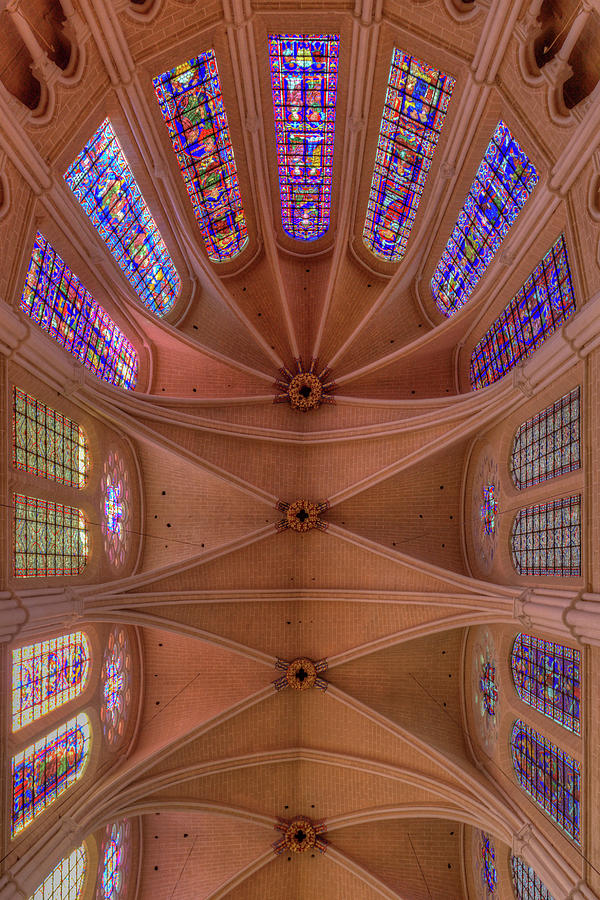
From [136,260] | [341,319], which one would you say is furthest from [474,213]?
[136,260]

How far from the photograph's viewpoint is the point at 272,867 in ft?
56.8

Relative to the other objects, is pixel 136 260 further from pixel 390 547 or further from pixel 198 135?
pixel 390 547

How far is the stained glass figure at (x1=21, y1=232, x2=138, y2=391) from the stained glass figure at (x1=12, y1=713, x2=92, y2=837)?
8.29 metres

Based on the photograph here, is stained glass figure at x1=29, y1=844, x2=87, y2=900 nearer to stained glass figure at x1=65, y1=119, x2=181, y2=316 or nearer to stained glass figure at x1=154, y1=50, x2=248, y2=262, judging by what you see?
stained glass figure at x1=65, y1=119, x2=181, y2=316

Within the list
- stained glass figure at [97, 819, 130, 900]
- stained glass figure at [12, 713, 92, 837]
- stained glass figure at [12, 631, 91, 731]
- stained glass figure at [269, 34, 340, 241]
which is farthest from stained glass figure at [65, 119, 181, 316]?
stained glass figure at [97, 819, 130, 900]

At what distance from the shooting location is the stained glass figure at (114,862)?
14961 millimetres

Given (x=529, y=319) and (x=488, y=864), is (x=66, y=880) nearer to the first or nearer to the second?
(x=488, y=864)

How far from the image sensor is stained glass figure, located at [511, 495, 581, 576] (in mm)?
11312

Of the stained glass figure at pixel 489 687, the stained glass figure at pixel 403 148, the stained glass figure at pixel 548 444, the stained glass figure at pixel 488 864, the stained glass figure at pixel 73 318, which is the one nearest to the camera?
the stained glass figure at pixel 548 444

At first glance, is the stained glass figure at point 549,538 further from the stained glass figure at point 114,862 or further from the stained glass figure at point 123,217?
the stained glass figure at point 114,862

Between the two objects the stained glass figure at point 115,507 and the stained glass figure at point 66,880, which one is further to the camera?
the stained glass figure at point 115,507

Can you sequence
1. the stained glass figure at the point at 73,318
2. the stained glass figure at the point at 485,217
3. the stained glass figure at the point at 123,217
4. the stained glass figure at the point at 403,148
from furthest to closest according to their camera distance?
the stained glass figure at the point at 403,148 → the stained glass figure at the point at 123,217 → the stained glass figure at the point at 73,318 → the stained glass figure at the point at 485,217

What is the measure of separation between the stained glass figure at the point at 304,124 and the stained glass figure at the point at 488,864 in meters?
17.1

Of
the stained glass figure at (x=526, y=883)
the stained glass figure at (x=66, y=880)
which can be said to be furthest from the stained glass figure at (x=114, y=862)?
the stained glass figure at (x=526, y=883)
